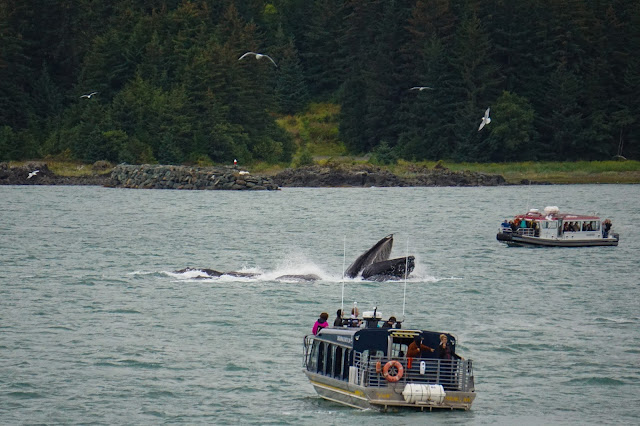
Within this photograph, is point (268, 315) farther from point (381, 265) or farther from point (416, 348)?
point (416, 348)

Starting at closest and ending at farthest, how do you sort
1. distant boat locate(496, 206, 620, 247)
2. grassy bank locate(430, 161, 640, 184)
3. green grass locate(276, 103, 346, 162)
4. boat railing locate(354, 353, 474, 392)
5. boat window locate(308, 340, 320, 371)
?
boat railing locate(354, 353, 474, 392)
boat window locate(308, 340, 320, 371)
distant boat locate(496, 206, 620, 247)
grassy bank locate(430, 161, 640, 184)
green grass locate(276, 103, 346, 162)

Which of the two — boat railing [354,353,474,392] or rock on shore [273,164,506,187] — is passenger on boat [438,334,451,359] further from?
rock on shore [273,164,506,187]

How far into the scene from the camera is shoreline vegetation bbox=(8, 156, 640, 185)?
13862 cm

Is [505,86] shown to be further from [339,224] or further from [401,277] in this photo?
[401,277]

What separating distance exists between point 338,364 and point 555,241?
4471 centimetres

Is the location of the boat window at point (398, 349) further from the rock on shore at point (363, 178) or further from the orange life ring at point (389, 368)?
the rock on shore at point (363, 178)

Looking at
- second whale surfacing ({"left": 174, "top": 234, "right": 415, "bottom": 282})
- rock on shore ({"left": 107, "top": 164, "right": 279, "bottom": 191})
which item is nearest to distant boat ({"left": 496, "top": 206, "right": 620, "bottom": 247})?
second whale surfacing ({"left": 174, "top": 234, "right": 415, "bottom": 282})

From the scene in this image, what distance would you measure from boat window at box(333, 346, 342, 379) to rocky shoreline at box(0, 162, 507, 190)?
9800cm

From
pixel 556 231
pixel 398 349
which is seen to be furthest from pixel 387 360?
pixel 556 231

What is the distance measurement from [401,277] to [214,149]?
9487cm

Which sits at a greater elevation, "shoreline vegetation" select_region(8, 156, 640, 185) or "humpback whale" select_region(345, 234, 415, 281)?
"shoreline vegetation" select_region(8, 156, 640, 185)

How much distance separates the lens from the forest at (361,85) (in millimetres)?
144875

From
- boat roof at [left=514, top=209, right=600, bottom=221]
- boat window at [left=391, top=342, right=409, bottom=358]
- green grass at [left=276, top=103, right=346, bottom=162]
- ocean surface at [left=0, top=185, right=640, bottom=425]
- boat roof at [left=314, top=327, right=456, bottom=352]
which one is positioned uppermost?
green grass at [left=276, top=103, right=346, bottom=162]

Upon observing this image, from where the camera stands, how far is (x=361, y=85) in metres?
166
